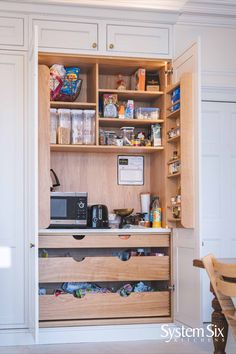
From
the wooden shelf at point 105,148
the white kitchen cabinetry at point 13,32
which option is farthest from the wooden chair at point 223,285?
the white kitchen cabinetry at point 13,32

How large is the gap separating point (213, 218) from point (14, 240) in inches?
64.4

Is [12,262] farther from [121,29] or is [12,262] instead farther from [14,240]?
[121,29]

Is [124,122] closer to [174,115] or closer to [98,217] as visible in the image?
[174,115]

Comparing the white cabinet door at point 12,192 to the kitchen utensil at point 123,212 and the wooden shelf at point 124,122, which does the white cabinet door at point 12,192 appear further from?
the kitchen utensil at point 123,212

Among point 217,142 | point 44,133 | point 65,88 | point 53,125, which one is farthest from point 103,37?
point 217,142

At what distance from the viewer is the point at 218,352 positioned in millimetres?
3025

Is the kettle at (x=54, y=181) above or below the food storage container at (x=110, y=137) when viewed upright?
below

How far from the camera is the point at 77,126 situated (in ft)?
14.2

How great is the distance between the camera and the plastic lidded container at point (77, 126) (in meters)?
4.32

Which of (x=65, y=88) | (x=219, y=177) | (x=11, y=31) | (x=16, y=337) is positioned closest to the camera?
(x=16, y=337)

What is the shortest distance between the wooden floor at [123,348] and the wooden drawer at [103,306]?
21 centimetres

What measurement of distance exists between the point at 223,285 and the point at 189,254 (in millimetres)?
1680

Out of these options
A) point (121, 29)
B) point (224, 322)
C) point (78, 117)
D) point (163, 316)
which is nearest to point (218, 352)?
point (224, 322)

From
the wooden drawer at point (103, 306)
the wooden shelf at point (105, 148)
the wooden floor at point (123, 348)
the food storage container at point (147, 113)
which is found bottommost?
the wooden floor at point (123, 348)
